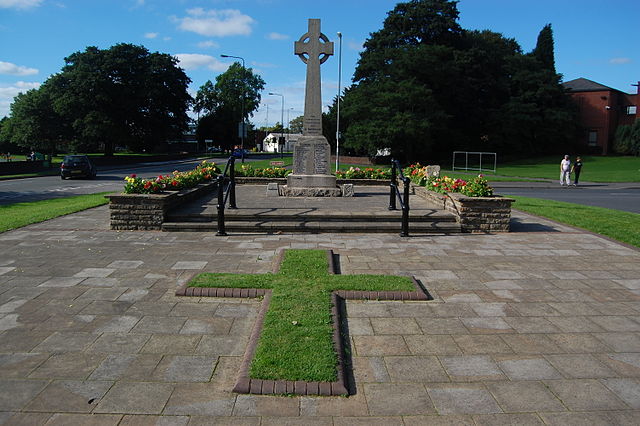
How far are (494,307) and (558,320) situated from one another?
68 centimetres

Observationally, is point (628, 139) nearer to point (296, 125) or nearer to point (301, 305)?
point (301, 305)

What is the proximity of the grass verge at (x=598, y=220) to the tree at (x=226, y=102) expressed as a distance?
69.2 metres

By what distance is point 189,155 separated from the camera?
7194 centimetres

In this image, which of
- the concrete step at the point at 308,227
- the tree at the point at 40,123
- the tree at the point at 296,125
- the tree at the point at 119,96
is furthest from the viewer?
the tree at the point at 296,125

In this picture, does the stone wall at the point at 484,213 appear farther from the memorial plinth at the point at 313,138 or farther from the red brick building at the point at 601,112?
the red brick building at the point at 601,112

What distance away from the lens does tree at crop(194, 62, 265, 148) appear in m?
79.6

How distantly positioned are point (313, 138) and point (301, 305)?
399 inches

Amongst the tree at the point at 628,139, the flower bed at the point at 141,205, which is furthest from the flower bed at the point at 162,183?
the tree at the point at 628,139

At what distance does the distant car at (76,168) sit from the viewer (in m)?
30.0

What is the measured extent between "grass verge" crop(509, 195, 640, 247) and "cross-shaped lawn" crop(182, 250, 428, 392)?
6275 mm

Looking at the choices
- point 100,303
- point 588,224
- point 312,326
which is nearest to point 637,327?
point 312,326

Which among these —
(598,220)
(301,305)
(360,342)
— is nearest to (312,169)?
(598,220)

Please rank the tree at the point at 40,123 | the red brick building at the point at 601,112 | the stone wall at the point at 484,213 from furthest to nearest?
the red brick building at the point at 601,112
the tree at the point at 40,123
the stone wall at the point at 484,213

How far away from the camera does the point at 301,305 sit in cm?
518
